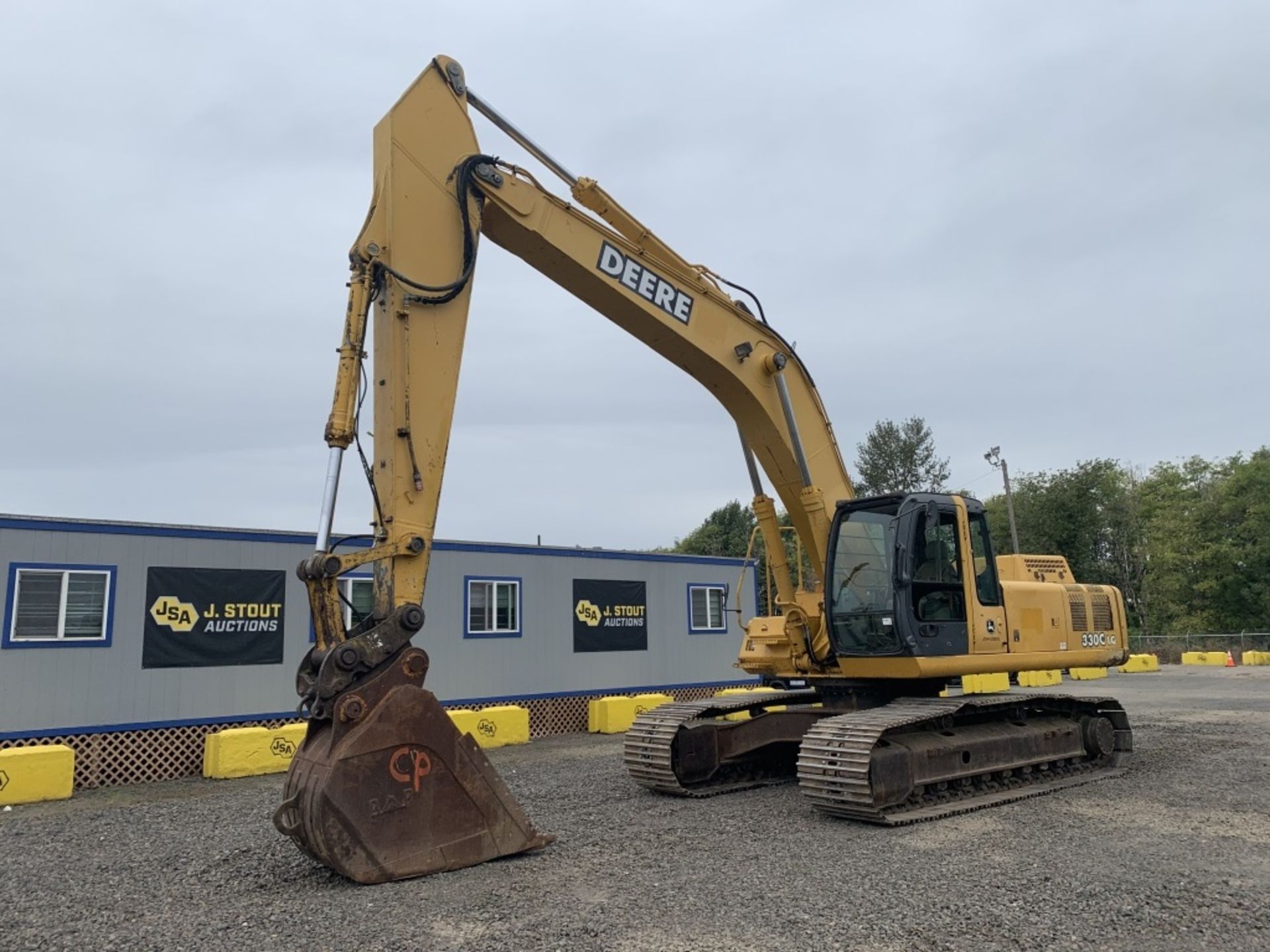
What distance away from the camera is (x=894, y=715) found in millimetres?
7812

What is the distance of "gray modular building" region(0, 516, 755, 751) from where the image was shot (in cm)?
1059

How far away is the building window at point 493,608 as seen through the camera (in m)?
14.1

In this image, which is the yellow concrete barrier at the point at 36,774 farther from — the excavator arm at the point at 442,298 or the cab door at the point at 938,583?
the cab door at the point at 938,583

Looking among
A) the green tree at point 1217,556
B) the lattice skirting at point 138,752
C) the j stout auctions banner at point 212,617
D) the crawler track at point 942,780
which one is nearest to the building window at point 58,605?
the j stout auctions banner at point 212,617

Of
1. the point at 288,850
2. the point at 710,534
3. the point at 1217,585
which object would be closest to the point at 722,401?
the point at 288,850

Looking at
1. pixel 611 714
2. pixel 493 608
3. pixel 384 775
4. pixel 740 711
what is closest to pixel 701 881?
pixel 384 775

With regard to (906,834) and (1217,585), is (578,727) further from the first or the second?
(1217,585)

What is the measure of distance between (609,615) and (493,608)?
2355 mm

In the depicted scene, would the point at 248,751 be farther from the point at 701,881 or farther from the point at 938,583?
the point at 938,583

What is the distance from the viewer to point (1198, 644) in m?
36.8

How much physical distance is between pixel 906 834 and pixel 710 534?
60897mm

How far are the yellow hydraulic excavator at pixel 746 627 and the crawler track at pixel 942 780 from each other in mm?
29

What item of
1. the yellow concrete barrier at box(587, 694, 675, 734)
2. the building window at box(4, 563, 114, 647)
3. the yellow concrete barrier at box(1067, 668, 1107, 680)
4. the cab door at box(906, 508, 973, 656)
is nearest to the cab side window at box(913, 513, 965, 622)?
the cab door at box(906, 508, 973, 656)

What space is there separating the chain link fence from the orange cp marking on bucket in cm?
3586
